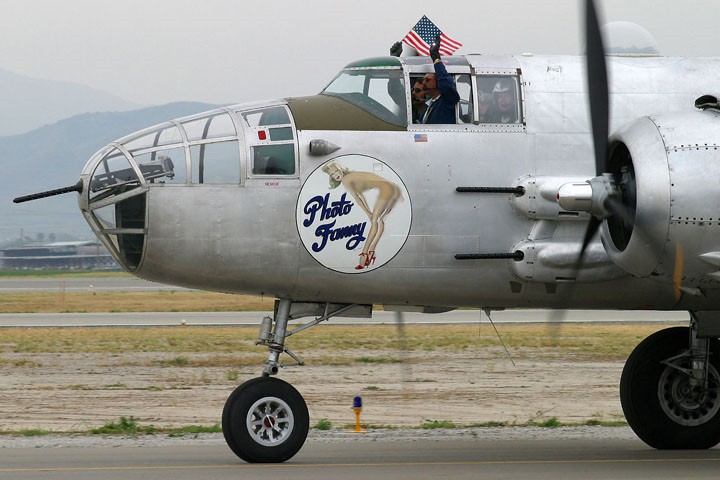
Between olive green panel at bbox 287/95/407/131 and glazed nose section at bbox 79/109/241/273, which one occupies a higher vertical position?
olive green panel at bbox 287/95/407/131

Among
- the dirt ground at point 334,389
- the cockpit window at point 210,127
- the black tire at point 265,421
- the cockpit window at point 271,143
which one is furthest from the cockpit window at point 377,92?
the dirt ground at point 334,389

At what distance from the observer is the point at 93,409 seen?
17.5 metres

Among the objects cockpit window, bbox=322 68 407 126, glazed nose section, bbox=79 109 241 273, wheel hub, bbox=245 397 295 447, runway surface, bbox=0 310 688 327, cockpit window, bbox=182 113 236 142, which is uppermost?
cockpit window, bbox=322 68 407 126

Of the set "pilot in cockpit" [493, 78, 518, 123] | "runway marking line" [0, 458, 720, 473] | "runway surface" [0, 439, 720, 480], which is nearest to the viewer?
"runway surface" [0, 439, 720, 480]

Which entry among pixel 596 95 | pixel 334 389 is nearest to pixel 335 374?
pixel 334 389

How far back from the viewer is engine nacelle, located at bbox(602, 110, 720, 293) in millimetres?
10031

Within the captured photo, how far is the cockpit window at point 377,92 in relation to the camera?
1166 centimetres

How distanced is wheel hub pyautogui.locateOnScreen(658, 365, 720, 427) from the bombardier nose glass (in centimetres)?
545

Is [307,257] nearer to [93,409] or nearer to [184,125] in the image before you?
[184,125]

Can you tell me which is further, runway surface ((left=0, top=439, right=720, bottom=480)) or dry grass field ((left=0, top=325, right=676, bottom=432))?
dry grass field ((left=0, top=325, right=676, bottom=432))

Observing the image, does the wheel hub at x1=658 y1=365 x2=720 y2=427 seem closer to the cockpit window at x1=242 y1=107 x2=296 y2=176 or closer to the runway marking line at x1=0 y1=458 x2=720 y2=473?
the runway marking line at x1=0 y1=458 x2=720 y2=473

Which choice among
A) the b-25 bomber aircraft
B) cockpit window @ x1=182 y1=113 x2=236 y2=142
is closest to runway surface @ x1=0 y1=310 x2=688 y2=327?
the b-25 bomber aircraft

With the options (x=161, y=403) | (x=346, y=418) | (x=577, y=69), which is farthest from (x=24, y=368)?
(x=577, y=69)

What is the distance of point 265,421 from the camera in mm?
11281
